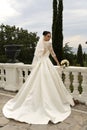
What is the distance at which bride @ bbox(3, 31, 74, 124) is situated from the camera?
4.93 m

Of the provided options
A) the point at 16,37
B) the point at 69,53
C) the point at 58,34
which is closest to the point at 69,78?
the point at 58,34

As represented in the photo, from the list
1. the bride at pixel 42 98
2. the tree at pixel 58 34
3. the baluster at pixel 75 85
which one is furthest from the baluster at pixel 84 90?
the tree at pixel 58 34

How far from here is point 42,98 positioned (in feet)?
16.9

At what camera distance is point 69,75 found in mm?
6188

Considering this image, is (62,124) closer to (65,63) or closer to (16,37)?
(65,63)

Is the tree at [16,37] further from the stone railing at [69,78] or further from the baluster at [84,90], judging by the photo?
the baluster at [84,90]

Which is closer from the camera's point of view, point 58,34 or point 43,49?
point 43,49

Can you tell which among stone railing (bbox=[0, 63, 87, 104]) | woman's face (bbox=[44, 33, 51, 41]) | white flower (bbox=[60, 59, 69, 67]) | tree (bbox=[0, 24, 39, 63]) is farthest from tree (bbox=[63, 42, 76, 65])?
woman's face (bbox=[44, 33, 51, 41])

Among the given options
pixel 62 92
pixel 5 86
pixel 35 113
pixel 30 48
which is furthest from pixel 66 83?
pixel 30 48

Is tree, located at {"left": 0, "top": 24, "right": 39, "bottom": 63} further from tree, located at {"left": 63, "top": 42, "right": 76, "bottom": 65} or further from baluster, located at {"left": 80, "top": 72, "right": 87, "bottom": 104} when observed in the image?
baluster, located at {"left": 80, "top": 72, "right": 87, "bottom": 104}

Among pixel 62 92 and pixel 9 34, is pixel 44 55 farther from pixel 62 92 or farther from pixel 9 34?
pixel 9 34

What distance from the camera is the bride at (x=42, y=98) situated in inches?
194

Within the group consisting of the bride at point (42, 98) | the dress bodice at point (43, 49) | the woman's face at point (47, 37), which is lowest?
the bride at point (42, 98)

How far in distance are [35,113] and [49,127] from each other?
51 centimetres
